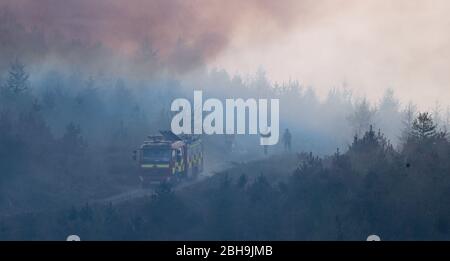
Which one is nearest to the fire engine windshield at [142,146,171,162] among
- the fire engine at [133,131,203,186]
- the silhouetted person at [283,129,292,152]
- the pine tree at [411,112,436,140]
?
the fire engine at [133,131,203,186]

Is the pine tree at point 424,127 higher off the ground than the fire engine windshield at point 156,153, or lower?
higher

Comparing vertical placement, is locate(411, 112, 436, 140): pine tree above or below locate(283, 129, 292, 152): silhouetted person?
above

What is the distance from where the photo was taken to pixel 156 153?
31.2 metres

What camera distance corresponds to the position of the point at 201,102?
26141 mm

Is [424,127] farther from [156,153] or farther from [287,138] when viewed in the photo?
[156,153]

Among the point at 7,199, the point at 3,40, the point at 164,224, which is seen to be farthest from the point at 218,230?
the point at 3,40

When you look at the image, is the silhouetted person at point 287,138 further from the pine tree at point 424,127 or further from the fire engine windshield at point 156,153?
the fire engine windshield at point 156,153

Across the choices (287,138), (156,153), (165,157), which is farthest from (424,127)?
(156,153)

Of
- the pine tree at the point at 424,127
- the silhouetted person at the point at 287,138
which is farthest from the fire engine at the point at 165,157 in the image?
the pine tree at the point at 424,127

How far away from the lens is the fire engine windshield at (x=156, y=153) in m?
31.1

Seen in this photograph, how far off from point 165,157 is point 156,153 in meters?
0.54

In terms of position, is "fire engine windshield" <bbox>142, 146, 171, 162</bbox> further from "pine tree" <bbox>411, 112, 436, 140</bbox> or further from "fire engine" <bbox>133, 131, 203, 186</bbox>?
"pine tree" <bbox>411, 112, 436, 140</bbox>

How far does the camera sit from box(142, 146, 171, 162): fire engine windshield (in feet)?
102

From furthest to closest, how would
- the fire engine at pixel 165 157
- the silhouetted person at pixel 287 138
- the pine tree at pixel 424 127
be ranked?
the fire engine at pixel 165 157 < the silhouetted person at pixel 287 138 < the pine tree at pixel 424 127
